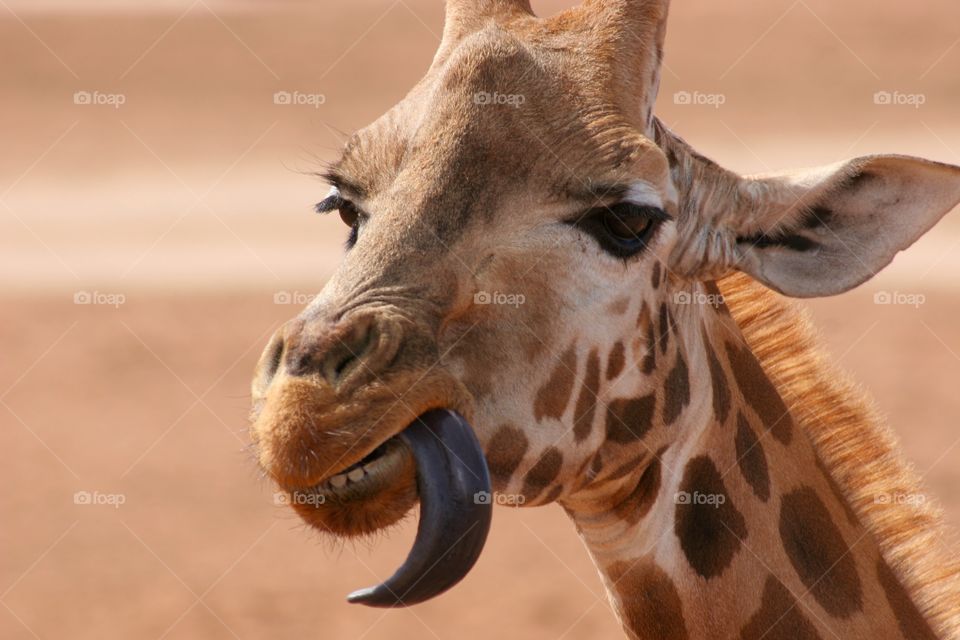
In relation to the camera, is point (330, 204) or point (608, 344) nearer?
point (608, 344)

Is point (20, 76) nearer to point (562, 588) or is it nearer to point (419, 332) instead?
point (562, 588)

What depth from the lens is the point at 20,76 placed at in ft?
127

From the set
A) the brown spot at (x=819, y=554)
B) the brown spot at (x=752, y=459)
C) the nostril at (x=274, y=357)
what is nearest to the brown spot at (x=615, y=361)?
the brown spot at (x=752, y=459)

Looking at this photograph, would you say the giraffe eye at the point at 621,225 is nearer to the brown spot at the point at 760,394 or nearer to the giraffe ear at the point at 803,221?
the giraffe ear at the point at 803,221

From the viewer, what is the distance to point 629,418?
490cm

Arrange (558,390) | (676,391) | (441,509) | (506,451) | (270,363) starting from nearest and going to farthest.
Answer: (441,509) → (270,363) → (506,451) → (558,390) → (676,391)

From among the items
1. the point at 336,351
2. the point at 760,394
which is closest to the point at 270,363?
the point at 336,351

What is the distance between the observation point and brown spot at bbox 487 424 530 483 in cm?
445

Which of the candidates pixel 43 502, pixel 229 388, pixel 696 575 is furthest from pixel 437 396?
pixel 229 388

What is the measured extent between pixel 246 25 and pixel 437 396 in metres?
38.2

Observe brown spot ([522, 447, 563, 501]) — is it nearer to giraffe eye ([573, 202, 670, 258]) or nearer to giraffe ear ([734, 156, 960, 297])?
giraffe eye ([573, 202, 670, 258])

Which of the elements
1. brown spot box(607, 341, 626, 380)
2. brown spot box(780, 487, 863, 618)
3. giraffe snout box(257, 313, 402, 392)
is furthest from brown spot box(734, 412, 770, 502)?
giraffe snout box(257, 313, 402, 392)

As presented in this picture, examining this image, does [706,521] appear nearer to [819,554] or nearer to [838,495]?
[819,554]

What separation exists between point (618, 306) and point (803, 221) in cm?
94
